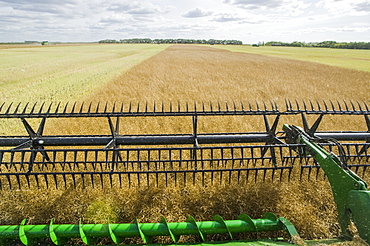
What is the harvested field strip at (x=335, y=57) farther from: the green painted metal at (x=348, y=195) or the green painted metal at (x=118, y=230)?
the green painted metal at (x=118, y=230)

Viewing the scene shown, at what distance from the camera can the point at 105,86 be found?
40.9 ft

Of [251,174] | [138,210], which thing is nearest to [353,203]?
[251,174]

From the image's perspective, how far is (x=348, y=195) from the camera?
6.48ft

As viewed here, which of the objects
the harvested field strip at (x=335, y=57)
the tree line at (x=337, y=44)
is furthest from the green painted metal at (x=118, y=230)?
the tree line at (x=337, y=44)

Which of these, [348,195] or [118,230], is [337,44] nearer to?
[348,195]

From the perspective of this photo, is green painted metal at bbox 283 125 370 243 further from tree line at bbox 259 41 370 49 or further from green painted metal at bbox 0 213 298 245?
tree line at bbox 259 41 370 49

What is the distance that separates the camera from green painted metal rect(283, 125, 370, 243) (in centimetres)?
180

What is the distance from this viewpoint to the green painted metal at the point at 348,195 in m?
1.80

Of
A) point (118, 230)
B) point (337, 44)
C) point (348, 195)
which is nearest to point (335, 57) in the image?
point (348, 195)

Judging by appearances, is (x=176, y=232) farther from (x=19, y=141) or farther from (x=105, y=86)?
(x=105, y=86)

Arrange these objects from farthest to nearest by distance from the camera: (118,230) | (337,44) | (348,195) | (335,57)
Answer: (337,44), (335,57), (118,230), (348,195)

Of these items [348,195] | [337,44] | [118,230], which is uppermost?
[337,44]

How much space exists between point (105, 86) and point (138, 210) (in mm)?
10320

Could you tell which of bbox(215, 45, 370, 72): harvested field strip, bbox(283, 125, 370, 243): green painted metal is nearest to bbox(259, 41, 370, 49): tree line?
bbox(215, 45, 370, 72): harvested field strip
